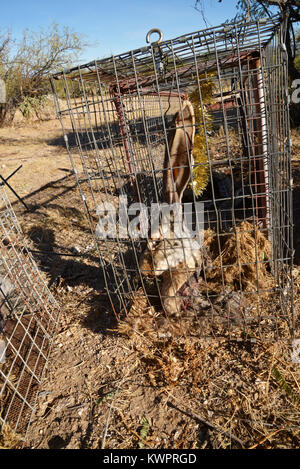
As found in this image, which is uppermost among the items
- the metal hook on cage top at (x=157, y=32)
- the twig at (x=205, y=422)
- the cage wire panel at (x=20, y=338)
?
the metal hook on cage top at (x=157, y=32)

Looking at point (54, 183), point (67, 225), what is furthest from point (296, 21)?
point (67, 225)

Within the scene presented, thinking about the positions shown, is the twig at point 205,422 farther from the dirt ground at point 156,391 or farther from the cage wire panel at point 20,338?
the cage wire panel at point 20,338

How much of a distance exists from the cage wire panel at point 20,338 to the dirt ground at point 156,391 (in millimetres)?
87

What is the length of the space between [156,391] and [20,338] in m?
1.31

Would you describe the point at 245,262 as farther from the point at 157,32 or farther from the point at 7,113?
the point at 7,113

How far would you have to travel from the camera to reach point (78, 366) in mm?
2320

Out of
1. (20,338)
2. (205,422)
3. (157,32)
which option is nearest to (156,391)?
(205,422)

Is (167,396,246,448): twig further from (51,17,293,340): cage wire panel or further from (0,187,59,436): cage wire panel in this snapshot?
(0,187,59,436): cage wire panel

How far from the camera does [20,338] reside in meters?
2.59

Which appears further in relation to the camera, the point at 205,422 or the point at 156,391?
the point at 156,391

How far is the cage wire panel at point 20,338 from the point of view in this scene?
1964 mm

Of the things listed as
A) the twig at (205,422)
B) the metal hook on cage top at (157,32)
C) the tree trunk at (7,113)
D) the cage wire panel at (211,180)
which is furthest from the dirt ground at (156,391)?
the tree trunk at (7,113)

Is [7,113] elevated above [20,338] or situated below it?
above
